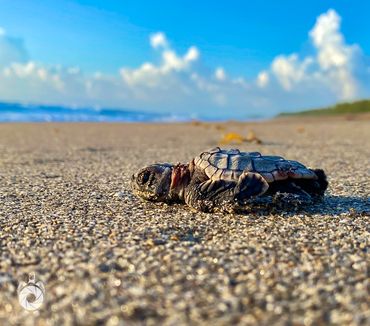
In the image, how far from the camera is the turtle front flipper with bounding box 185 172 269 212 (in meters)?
3.76

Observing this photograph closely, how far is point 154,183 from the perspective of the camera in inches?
169

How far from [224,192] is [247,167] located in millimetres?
320

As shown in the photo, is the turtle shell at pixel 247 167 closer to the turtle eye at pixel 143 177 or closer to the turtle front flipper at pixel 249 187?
the turtle front flipper at pixel 249 187

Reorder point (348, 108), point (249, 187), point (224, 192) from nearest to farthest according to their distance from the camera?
point (249, 187) < point (224, 192) < point (348, 108)

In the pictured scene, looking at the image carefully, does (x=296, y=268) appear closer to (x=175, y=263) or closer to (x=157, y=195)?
(x=175, y=263)

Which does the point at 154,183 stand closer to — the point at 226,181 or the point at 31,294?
the point at 226,181

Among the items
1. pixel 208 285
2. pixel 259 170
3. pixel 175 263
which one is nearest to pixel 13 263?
pixel 175 263

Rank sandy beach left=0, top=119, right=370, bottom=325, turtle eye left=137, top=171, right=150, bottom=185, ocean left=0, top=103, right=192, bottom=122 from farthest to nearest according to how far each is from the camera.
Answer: ocean left=0, top=103, right=192, bottom=122 → turtle eye left=137, top=171, right=150, bottom=185 → sandy beach left=0, top=119, right=370, bottom=325

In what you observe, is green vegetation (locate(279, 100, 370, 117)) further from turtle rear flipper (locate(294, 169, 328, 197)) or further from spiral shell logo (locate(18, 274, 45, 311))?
spiral shell logo (locate(18, 274, 45, 311))

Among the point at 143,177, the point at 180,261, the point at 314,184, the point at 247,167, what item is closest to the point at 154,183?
the point at 143,177

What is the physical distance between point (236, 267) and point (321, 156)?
7074 millimetres

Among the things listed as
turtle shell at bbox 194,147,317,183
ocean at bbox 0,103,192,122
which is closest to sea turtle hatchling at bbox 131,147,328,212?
turtle shell at bbox 194,147,317,183

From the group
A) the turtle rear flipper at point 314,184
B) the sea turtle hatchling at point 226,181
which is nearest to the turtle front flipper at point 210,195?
the sea turtle hatchling at point 226,181

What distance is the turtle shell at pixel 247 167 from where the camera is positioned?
3916 mm
